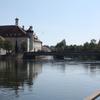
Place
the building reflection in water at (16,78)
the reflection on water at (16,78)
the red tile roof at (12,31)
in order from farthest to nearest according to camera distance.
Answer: the red tile roof at (12,31) < the building reflection in water at (16,78) < the reflection on water at (16,78)

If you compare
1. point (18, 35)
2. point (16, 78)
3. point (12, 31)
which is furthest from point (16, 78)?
point (12, 31)

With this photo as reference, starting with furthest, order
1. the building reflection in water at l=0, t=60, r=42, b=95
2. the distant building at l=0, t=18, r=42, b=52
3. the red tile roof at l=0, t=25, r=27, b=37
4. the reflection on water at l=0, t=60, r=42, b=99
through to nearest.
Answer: the red tile roof at l=0, t=25, r=27, b=37 < the distant building at l=0, t=18, r=42, b=52 < the building reflection in water at l=0, t=60, r=42, b=95 < the reflection on water at l=0, t=60, r=42, b=99

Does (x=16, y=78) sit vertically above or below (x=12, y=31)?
below

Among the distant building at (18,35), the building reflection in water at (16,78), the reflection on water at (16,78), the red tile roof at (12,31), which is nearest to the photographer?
the reflection on water at (16,78)

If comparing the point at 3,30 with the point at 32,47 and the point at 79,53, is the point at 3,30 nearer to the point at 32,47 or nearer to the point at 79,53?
the point at 32,47

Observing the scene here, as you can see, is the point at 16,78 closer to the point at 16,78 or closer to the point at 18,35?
the point at 16,78

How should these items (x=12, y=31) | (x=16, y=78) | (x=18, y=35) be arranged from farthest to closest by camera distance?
(x=12, y=31), (x=18, y=35), (x=16, y=78)

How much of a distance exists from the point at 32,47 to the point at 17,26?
11.2m

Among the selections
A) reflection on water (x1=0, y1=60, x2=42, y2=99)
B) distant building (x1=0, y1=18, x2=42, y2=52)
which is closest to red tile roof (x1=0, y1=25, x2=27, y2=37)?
distant building (x1=0, y1=18, x2=42, y2=52)

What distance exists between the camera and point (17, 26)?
16125cm

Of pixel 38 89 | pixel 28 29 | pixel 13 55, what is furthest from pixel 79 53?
pixel 38 89

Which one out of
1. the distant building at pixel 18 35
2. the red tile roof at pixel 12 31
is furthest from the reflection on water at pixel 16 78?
the red tile roof at pixel 12 31

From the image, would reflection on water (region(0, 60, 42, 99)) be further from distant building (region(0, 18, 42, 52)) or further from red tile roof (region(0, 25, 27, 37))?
red tile roof (region(0, 25, 27, 37))

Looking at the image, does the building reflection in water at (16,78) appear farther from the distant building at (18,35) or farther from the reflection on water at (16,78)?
the distant building at (18,35)
